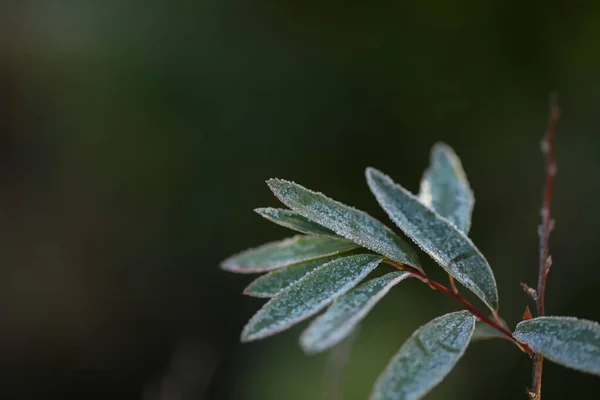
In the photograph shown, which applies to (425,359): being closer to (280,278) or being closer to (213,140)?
(280,278)

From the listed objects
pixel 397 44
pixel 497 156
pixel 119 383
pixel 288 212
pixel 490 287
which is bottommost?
pixel 119 383

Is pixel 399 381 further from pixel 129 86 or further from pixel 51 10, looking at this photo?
pixel 51 10

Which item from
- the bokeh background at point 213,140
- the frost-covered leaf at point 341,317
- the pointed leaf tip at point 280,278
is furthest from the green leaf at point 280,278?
the bokeh background at point 213,140

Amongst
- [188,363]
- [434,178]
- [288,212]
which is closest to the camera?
[288,212]

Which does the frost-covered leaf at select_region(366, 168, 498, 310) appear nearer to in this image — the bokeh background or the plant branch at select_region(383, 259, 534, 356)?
the plant branch at select_region(383, 259, 534, 356)

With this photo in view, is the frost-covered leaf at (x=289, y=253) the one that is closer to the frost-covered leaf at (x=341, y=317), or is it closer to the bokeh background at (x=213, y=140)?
the frost-covered leaf at (x=341, y=317)

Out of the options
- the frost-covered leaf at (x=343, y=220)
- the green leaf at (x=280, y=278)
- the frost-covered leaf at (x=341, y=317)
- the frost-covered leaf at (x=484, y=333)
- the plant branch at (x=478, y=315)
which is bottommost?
the frost-covered leaf at (x=484, y=333)

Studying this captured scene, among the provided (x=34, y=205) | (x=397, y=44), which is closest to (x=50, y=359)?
(x=34, y=205)
